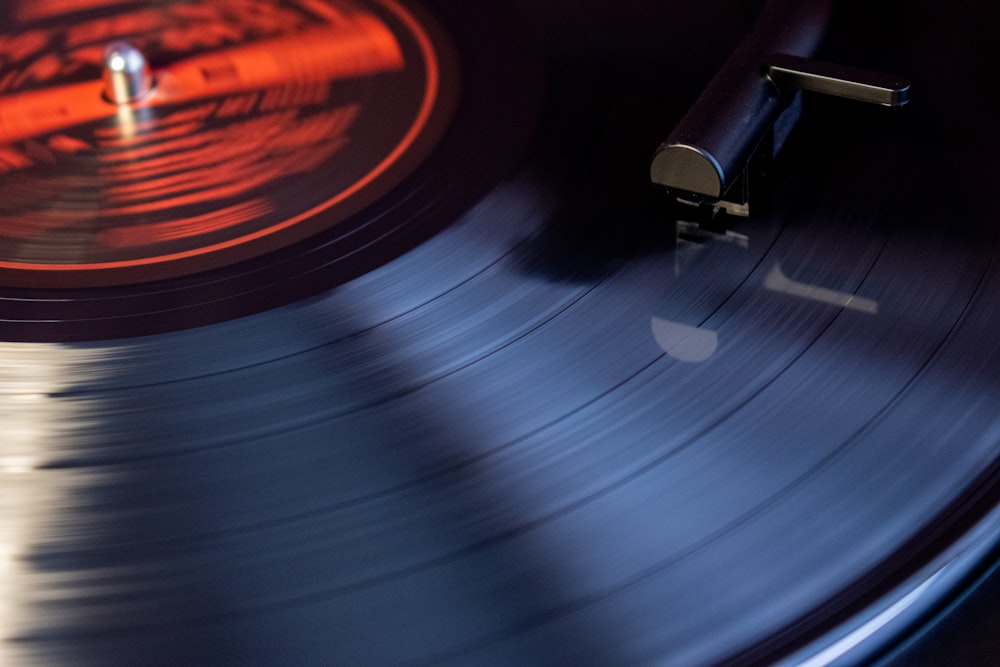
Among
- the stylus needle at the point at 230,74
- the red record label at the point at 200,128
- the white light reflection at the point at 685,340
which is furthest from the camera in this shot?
the stylus needle at the point at 230,74

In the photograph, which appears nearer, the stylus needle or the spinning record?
the spinning record

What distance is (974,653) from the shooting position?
633 millimetres

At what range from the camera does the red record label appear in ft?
A: 2.86

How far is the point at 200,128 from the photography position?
0.99 metres

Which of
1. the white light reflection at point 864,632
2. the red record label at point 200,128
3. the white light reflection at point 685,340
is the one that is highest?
the red record label at point 200,128

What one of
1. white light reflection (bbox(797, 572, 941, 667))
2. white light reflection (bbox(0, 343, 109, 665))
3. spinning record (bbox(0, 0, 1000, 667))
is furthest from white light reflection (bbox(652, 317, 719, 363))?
white light reflection (bbox(0, 343, 109, 665))

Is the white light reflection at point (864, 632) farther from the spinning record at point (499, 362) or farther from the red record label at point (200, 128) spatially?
the red record label at point (200, 128)

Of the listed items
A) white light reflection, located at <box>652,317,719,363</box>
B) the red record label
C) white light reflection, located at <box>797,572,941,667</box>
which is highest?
the red record label

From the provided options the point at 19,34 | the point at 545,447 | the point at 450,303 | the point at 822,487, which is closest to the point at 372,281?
the point at 450,303

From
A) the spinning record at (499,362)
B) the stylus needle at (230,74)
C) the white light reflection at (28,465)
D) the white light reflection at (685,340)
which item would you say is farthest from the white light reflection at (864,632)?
the stylus needle at (230,74)

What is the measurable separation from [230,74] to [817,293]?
1.67ft

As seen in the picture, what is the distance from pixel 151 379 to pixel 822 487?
363 mm

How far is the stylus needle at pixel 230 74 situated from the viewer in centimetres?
100

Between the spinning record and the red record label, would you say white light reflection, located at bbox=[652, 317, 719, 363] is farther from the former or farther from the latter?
the red record label
